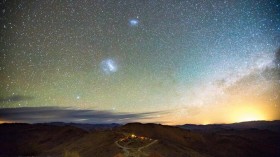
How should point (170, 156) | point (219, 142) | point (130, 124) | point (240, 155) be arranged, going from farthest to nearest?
point (130, 124), point (219, 142), point (240, 155), point (170, 156)

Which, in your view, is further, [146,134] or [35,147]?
[35,147]

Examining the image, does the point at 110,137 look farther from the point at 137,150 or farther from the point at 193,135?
the point at 137,150

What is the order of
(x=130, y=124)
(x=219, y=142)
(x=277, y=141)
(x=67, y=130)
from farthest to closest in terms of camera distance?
1. (x=67, y=130)
2. (x=277, y=141)
3. (x=130, y=124)
4. (x=219, y=142)

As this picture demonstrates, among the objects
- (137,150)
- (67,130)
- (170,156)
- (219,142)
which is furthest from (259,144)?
(137,150)

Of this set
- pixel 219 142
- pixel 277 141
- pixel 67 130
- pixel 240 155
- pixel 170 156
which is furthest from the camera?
pixel 67 130

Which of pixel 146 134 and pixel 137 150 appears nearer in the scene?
pixel 137 150

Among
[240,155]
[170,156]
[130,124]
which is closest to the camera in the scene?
[170,156]

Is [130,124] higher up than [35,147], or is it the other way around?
[130,124]

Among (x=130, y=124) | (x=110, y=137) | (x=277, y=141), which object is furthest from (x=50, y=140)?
(x=277, y=141)

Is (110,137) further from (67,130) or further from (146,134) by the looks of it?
(67,130)
